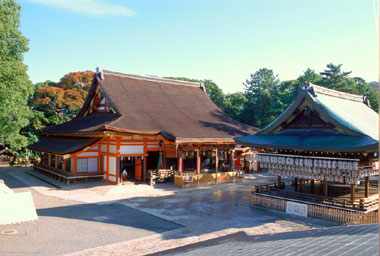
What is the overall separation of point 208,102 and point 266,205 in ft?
68.6

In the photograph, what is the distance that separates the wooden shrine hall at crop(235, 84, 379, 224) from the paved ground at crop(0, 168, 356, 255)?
0.95 meters

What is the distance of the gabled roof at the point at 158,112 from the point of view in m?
24.5

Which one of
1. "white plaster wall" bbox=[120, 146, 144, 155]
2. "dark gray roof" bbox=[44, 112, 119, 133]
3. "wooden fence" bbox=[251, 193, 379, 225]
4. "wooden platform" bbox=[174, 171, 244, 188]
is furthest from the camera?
"dark gray roof" bbox=[44, 112, 119, 133]

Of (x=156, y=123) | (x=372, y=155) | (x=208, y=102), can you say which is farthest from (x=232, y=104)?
(x=372, y=155)

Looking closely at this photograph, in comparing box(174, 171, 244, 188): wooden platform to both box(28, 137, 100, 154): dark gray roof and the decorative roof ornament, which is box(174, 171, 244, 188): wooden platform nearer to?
box(28, 137, 100, 154): dark gray roof

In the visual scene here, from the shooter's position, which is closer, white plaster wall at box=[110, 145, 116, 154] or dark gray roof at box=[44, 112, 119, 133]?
white plaster wall at box=[110, 145, 116, 154]

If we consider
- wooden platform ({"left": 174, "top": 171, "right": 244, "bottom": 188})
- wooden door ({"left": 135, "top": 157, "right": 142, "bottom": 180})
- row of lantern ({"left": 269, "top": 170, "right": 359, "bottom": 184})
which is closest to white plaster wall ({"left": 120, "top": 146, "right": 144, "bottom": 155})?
wooden door ({"left": 135, "top": 157, "right": 142, "bottom": 180})

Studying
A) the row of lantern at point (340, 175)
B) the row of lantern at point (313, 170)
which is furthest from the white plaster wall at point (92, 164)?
the row of lantern at point (340, 175)

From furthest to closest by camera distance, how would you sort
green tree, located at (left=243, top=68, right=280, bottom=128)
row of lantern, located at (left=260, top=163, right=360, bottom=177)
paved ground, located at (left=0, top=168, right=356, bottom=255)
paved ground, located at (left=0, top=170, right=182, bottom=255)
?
green tree, located at (left=243, top=68, right=280, bottom=128) → row of lantern, located at (left=260, top=163, right=360, bottom=177) → paved ground, located at (left=0, top=168, right=356, bottom=255) → paved ground, located at (left=0, top=170, right=182, bottom=255)

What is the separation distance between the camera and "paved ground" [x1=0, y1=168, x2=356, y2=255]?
37.5ft

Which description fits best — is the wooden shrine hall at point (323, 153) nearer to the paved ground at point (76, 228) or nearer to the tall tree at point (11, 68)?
the paved ground at point (76, 228)

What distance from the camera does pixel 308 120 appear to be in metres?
16.1

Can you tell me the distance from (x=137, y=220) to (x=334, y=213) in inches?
366

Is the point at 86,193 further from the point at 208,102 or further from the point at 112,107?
the point at 208,102
